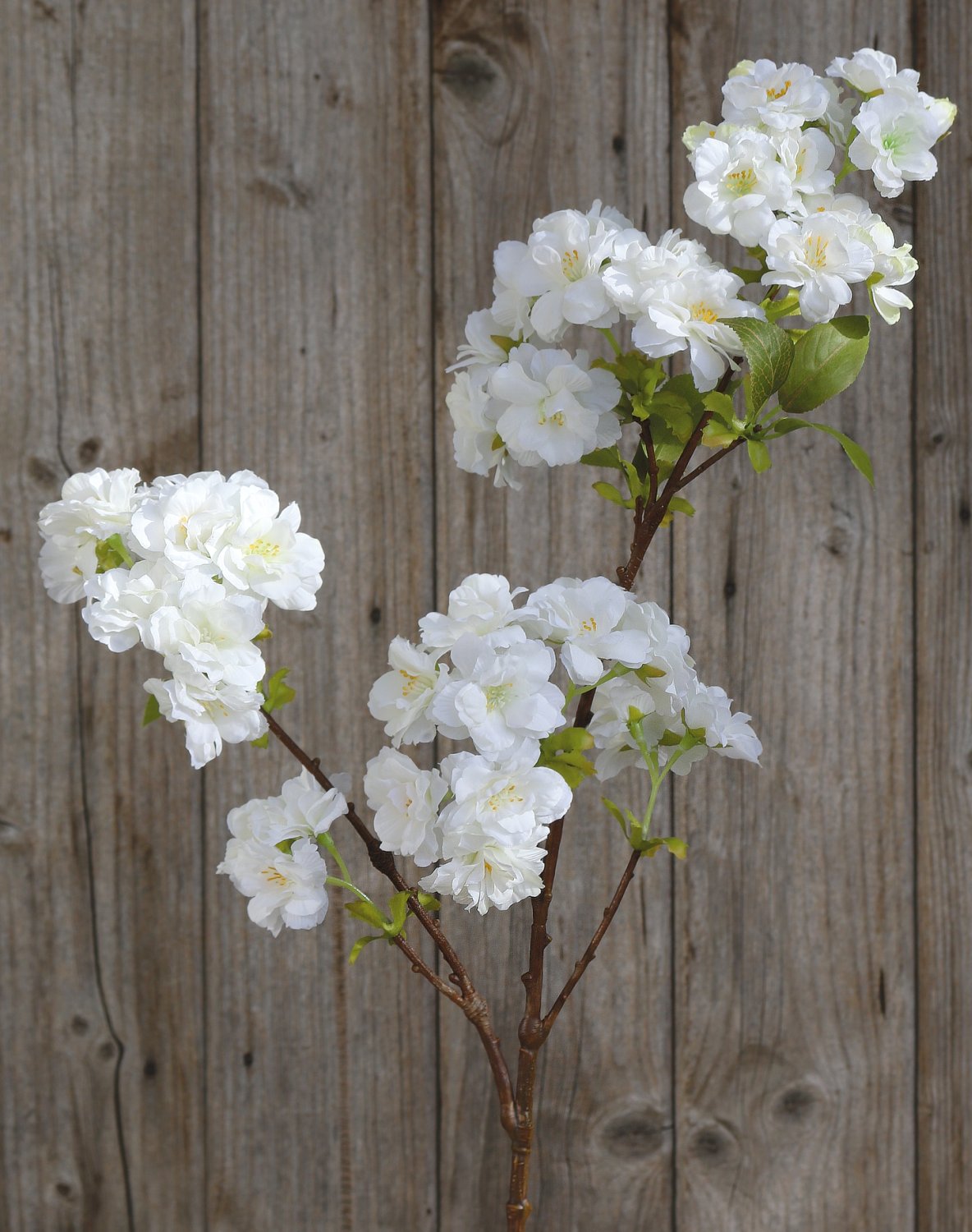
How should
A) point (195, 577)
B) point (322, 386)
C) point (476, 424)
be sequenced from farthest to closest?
point (322, 386), point (476, 424), point (195, 577)

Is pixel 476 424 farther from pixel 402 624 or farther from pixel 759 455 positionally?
pixel 402 624

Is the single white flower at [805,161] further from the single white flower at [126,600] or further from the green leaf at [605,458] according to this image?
the single white flower at [126,600]

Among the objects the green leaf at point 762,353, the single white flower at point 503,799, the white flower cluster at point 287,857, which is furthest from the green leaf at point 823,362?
the white flower cluster at point 287,857

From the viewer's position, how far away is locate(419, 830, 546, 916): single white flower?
521 millimetres

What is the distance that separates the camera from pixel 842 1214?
978mm

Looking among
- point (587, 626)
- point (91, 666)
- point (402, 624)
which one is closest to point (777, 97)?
point (587, 626)

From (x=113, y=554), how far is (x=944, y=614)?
76 centimetres

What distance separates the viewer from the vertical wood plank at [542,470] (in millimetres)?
945

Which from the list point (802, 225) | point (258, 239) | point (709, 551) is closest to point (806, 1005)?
point (709, 551)

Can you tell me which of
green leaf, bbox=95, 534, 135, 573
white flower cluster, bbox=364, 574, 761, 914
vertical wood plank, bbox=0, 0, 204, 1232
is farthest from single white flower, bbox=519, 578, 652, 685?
vertical wood plank, bbox=0, 0, 204, 1232

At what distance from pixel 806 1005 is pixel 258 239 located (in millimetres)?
876

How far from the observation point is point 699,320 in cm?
54

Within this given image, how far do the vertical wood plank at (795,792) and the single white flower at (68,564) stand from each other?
56 cm

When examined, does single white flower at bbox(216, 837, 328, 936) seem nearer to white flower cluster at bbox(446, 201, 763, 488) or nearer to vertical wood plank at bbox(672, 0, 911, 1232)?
white flower cluster at bbox(446, 201, 763, 488)
